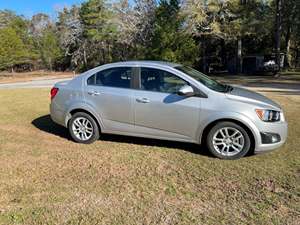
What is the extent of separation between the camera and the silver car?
5320mm

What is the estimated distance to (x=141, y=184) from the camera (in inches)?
176

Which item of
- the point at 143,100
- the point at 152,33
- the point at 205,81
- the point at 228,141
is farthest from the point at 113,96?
the point at 152,33

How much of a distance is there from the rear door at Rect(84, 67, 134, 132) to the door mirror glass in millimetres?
942

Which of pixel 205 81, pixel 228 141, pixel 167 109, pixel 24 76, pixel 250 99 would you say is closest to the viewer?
pixel 228 141

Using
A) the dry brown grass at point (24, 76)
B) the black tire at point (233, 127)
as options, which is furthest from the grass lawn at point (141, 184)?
the dry brown grass at point (24, 76)

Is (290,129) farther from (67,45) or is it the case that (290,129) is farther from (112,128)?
(67,45)

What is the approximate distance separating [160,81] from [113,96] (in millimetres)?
905

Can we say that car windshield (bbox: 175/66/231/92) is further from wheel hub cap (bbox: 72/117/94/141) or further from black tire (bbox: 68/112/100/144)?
wheel hub cap (bbox: 72/117/94/141)

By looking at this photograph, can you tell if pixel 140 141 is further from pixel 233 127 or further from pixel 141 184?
pixel 141 184

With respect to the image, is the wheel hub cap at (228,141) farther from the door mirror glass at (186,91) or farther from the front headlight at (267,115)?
the door mirror glass at (186,91)

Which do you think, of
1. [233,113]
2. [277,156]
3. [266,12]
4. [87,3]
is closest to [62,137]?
[233,113]

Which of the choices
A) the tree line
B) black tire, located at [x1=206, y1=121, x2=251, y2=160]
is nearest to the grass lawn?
black tire, located at [x1=206, y1=121, x2=251, y2=160]

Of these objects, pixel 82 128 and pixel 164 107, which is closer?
pixel 164 107

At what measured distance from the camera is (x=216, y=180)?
4578 millimetres
